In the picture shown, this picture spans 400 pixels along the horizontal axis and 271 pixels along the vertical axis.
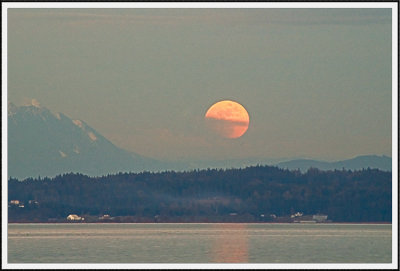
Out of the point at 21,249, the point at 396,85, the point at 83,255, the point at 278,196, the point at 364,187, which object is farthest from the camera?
the point at 278,196

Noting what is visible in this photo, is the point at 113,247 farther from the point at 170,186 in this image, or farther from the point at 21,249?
the point at 170,186

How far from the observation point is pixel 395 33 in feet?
158

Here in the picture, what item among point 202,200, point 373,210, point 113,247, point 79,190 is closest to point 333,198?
point 373,210

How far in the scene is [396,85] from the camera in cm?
4797

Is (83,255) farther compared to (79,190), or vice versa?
(79,190)

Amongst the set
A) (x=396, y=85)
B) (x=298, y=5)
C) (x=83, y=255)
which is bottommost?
(x=83, y=255)

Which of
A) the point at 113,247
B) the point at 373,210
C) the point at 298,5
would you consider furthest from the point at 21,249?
the point at 373,210

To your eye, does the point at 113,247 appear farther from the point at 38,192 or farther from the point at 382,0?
the point at 38,192

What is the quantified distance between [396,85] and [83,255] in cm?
3625

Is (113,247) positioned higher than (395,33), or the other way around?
(395,33)

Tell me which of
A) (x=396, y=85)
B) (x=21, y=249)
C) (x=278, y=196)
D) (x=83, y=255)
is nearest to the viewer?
(x=396, y=85)

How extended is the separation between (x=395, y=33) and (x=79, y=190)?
14276 centimetres

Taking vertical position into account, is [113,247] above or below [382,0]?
below

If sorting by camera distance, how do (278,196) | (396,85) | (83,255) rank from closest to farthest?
1. (396,85)
2. (83,255)
3. (278,196)
